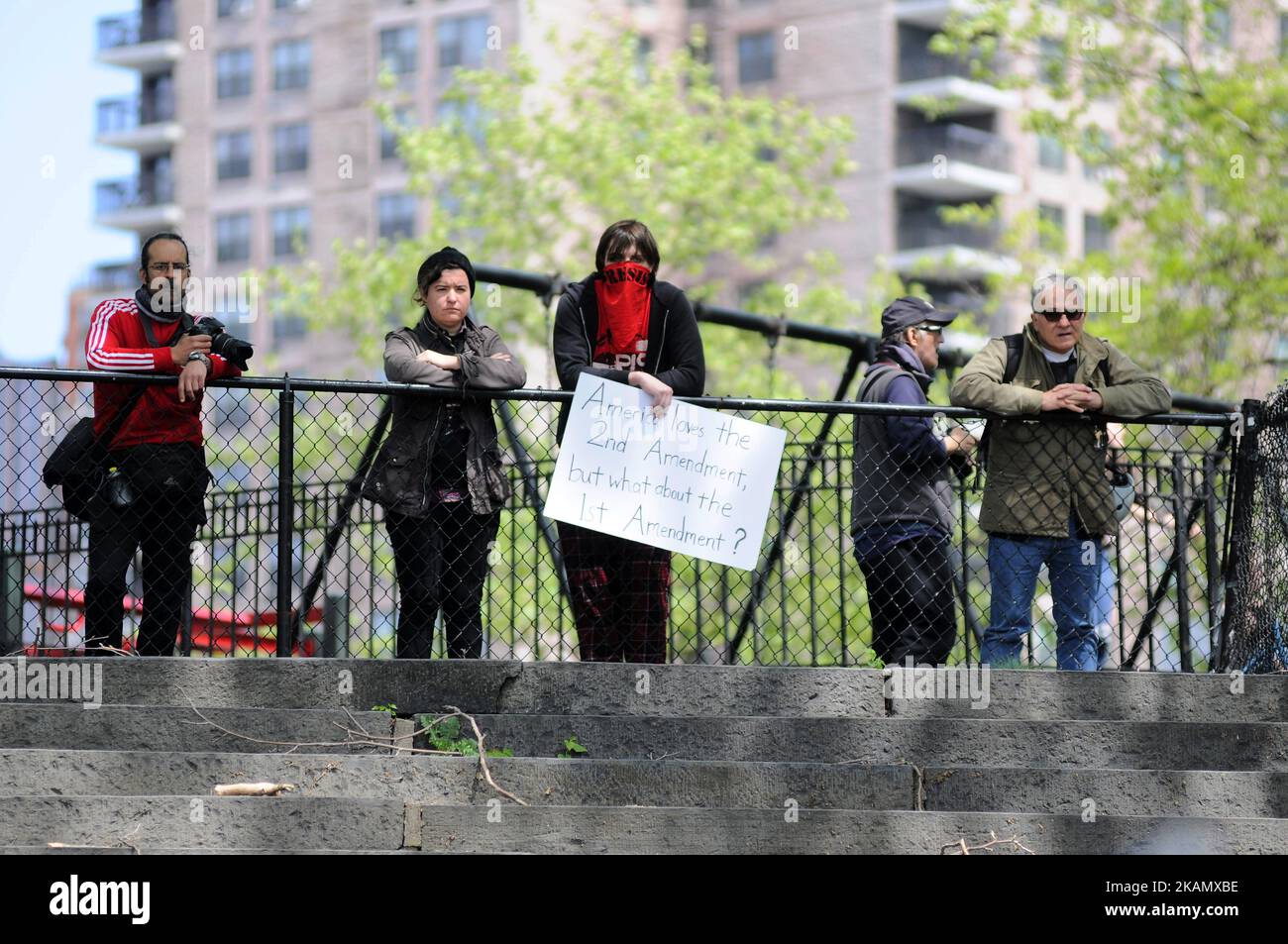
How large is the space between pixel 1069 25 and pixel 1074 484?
1531cm

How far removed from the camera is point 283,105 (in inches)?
2393

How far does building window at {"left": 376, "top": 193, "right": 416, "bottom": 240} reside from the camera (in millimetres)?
55750

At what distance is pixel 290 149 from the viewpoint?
60.5 meters

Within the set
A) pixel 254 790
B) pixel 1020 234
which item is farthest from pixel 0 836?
pixel 1020 234

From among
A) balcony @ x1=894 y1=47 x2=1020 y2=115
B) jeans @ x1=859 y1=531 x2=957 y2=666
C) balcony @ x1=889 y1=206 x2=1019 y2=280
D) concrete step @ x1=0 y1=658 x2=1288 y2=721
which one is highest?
balcony @ x1=894 y1=47 x2=1020 y2=115

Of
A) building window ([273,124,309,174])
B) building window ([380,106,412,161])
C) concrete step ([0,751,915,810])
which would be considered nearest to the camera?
concrete step ([0,751,915,810])

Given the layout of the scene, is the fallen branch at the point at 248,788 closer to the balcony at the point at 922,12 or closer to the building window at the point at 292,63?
the balcony at the point at 922,12

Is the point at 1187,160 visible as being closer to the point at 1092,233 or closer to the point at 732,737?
the point at 732,737

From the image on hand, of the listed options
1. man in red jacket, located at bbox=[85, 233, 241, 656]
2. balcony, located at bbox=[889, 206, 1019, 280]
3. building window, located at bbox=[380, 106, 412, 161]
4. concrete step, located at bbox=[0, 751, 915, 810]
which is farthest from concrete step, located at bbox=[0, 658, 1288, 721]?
building window, located at bbox=[380, 106, 412, 161]

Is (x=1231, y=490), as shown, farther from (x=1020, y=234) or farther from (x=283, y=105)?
(x=283, y=105)

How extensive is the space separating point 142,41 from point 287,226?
12604 mm

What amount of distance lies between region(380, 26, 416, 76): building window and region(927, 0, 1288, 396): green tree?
34.7 meters

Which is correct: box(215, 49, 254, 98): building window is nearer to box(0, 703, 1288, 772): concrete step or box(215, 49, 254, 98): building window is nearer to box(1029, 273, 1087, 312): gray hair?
box(1029, 273, 1087, 312): gray hair

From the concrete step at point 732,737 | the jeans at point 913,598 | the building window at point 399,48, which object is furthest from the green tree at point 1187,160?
the building window at point 399,48
